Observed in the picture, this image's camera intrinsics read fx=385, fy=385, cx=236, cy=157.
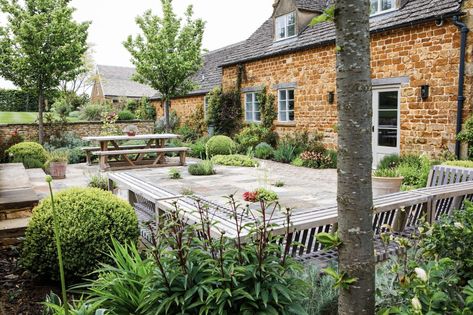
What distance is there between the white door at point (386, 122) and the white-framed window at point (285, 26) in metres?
4.87

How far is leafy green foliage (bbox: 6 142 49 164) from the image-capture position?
1150 cm

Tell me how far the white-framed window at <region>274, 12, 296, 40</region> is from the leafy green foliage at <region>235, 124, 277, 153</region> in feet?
11.9

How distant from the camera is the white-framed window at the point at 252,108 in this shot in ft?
52.6

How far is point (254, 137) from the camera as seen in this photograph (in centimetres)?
1495

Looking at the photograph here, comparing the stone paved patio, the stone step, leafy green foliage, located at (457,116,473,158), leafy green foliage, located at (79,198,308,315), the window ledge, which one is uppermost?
the window ledge

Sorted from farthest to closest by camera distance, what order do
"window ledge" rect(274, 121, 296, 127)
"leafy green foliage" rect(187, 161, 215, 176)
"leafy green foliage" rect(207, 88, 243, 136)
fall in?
"leafy green foliage" rect(207, 88, 243, 136), "window ledge" rect(274, 121, 296, 127), "leafy green foliage" rect(187, 161, 215, 176)

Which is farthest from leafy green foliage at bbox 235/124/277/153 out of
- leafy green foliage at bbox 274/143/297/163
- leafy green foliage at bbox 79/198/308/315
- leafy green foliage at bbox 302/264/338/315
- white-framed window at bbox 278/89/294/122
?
leafy green foliage at bbox 79/198/308/315

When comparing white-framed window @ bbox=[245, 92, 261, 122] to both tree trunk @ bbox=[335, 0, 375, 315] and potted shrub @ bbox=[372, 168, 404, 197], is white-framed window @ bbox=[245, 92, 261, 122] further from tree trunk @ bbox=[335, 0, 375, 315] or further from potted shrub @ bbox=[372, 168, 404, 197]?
tree trunk @ bbox=[335, 0, 375, 315]

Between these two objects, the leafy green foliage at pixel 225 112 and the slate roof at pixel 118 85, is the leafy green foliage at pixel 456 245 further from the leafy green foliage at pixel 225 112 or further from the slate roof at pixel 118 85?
the slate roof at pixel 118 85

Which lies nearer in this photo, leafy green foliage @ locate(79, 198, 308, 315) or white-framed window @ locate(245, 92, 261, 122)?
leafy green foliage @ locate(79, 198, 308, 315)

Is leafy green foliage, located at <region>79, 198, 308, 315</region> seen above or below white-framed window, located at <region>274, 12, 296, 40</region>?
below

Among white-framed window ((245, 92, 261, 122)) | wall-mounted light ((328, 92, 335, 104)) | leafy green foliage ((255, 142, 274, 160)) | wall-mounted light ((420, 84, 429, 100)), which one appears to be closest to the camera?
wall-mounted light ((420, 84, 429, 100))

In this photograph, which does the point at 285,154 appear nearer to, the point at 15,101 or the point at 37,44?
the point at 37,44

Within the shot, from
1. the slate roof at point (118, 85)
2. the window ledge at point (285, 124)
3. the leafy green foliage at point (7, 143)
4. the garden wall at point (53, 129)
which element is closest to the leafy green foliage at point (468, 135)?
the window ledge at point (285, 124)
